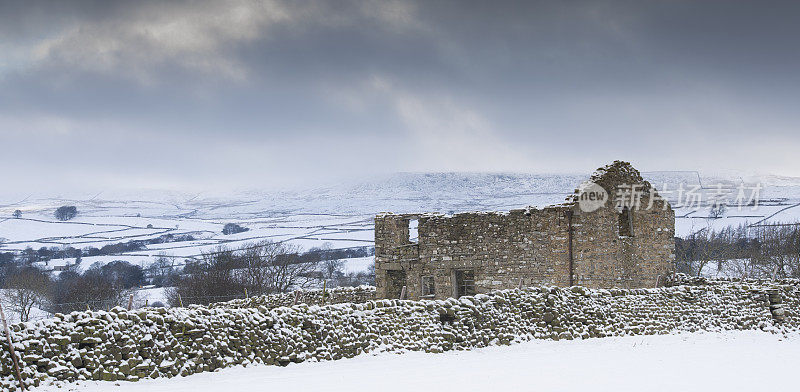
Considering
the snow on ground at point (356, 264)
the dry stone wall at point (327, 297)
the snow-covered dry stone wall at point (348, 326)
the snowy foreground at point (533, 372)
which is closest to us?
the snow-covered dry stone wall at point (348, 326)

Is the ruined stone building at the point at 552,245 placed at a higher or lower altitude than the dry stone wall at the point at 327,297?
higher

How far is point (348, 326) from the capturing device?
1555 cm

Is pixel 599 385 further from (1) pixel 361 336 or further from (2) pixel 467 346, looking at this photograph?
(1) pixel 361 336

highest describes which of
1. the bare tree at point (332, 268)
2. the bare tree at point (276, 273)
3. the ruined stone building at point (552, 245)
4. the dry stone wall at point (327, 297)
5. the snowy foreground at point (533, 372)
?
the ruined stone building at point (552, 245)

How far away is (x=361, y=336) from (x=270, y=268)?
51367 millimetres

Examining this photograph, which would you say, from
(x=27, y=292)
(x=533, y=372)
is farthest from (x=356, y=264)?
(x=533, y=372)

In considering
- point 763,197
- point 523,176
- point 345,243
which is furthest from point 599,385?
point 523,176

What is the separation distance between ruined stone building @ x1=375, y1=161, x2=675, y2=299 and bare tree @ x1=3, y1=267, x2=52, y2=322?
43242mm

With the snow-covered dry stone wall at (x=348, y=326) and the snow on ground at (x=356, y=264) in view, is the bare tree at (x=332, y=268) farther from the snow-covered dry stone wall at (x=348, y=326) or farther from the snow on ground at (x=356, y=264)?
the snow-covered dry stone wall at (x=348, y=326)

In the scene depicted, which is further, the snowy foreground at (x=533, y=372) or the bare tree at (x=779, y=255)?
the bare tree at (x=779, y=255)

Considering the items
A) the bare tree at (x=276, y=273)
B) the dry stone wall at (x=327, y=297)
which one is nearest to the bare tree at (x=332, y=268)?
the bare tree at (x=276, y=273)

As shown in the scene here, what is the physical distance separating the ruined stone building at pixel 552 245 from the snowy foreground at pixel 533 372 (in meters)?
4.34

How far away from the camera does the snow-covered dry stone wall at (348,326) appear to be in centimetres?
1216

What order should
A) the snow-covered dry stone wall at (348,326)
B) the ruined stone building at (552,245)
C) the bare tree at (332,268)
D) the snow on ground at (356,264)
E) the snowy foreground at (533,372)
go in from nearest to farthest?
1. the snow-covered dry stone wall at (348,326)
2. the snowy foreground at (533,372)
3. the ruined stone building at (552,245)
4. the bare tree at (332,268)
5. the snow on ground at (356,264)
